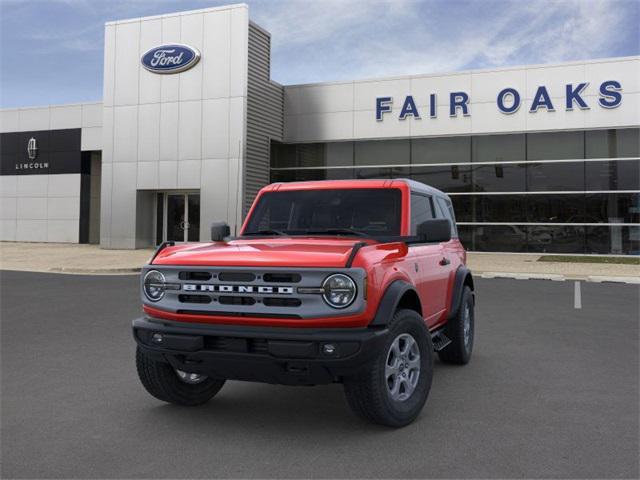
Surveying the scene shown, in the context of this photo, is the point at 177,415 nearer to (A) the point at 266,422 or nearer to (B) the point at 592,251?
(A) the point at 266,422

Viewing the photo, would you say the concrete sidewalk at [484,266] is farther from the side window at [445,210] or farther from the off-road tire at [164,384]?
the off-road tire at [164,384]

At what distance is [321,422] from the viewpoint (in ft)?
14.1

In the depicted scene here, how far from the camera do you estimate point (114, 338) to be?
7.55 m

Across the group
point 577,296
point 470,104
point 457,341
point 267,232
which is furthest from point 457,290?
point 470,104

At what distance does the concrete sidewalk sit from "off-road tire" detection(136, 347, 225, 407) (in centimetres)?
1317

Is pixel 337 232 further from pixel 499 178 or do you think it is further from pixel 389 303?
pixel 499 178

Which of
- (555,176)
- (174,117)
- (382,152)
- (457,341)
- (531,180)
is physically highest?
(174,117)

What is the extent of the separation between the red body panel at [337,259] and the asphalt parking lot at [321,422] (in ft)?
2.62

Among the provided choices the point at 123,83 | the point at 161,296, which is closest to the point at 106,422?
the point at 161,296

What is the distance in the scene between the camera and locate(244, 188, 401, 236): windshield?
507cm

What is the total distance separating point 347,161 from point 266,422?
22445 millimetres

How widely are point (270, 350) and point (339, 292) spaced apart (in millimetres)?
557

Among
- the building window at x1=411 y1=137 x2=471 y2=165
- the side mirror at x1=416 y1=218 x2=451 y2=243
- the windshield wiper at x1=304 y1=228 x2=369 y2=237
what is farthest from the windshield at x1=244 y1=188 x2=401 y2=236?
the building window at x1=411 y1=137 x2=471 y2=165

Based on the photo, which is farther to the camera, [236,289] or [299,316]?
[236,289]
